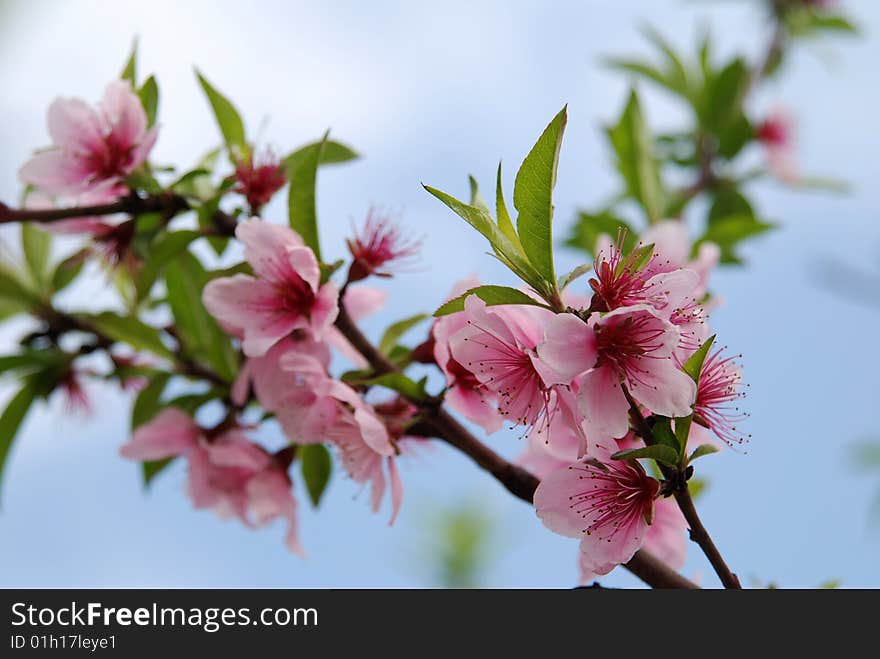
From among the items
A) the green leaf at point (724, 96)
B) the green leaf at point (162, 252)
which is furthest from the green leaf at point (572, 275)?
the green leaf at point (724, 96)

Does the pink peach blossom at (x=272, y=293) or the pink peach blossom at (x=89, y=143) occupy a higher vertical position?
the pink peach blossom at (x=89, y=143)

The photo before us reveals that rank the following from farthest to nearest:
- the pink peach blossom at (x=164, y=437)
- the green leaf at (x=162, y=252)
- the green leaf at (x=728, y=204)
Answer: the green leaf at (x=728, y=204) < the pink peach blossom at (x=164, y=437) < the green leaf at (x=162, y=252)

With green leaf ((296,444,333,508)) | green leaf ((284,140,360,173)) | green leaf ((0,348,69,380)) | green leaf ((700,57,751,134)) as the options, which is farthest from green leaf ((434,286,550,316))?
green leaf ((700,57,751,134))

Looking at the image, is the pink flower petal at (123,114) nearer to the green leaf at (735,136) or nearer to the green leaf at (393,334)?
the green leaf at (393,334)

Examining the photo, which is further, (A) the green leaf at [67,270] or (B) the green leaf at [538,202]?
(A) the green leaf at [67,270]

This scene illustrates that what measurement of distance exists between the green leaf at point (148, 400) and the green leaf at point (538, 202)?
91cm

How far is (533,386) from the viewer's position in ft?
3.57

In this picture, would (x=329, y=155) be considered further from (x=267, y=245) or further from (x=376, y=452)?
(x=376, y=452)

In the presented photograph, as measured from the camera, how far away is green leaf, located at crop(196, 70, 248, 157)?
149 cm

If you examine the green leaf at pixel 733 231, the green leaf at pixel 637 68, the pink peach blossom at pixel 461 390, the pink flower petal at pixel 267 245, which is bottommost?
the pink peach blossom at pixel 461 390

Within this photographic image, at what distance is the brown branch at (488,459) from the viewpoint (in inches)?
42.9

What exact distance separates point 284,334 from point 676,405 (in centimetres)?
54

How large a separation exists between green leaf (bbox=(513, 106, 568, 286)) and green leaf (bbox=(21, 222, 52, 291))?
1160mm
